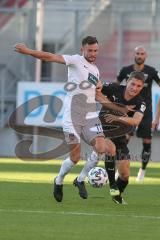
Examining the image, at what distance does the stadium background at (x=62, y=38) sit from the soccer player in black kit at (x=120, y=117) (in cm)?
1135

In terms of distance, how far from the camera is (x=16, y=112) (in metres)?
24.1

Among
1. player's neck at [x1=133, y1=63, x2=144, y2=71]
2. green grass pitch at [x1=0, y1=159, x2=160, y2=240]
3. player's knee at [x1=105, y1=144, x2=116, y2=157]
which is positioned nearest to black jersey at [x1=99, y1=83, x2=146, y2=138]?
player's knee at [x1=105, y1=144, x2=116, y2=157]

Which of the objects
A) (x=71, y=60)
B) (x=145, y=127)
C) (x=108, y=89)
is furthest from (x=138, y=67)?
(x=71, y=60)

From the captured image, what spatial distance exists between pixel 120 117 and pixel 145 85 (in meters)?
4.34

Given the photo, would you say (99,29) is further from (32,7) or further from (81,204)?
(81,204)

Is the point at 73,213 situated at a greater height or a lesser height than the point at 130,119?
lesser

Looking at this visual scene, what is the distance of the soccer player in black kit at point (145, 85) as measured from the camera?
15.5 m

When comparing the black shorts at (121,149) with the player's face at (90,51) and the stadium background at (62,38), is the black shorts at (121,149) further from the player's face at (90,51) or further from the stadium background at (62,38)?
the stadium background at (62,38)

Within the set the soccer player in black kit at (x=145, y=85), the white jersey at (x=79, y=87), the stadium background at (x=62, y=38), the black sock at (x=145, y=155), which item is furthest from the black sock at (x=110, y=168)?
the stadium background at (x=62, y=38)

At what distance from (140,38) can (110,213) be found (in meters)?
14.5

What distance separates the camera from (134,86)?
11453 mm

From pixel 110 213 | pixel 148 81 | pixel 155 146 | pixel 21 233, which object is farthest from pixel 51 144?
pixel 21 233

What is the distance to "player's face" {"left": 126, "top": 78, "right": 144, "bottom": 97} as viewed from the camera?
1138cm

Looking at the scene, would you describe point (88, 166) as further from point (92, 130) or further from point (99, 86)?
point (99, 86)
